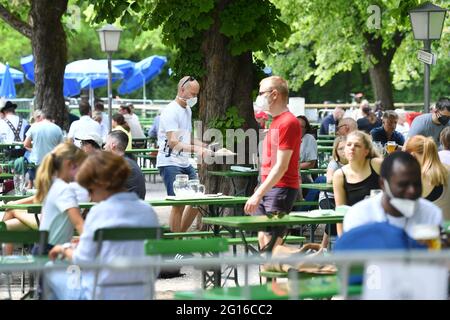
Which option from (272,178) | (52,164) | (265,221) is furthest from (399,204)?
(272,178)

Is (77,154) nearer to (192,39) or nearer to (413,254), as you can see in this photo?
(413,254)

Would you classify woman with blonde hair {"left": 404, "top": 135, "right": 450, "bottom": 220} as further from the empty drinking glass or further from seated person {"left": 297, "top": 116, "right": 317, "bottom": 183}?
seated person {"left": 297, "top": 116, "right": 317, "bottom": 183}

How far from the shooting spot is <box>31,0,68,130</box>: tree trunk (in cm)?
2712

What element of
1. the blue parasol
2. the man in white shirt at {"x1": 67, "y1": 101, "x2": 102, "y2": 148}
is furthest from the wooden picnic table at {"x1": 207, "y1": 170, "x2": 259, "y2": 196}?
the blue parasol

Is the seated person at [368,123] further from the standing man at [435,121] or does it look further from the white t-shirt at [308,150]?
the standing man at [435,121]

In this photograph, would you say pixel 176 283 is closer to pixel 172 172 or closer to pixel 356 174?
pixel 172 172

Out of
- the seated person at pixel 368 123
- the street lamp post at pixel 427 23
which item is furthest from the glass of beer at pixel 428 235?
the seated person at pixel 368 123

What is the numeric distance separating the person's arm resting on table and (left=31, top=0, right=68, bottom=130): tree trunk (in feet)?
54.1

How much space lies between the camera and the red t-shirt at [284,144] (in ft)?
37.0

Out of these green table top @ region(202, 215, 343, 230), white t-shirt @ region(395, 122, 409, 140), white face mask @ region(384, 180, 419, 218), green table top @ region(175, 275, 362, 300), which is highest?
white face mask @ region(384, 180, 419, 218)

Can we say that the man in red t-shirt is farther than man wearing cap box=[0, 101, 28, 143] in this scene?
No

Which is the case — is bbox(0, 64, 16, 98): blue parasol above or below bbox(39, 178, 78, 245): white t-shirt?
above

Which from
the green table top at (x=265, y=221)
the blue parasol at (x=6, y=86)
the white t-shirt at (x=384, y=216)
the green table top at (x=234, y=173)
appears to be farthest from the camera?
the blue parasol at (x=6, y=86)

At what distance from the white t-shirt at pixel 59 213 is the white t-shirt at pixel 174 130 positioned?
5582 millimetres
